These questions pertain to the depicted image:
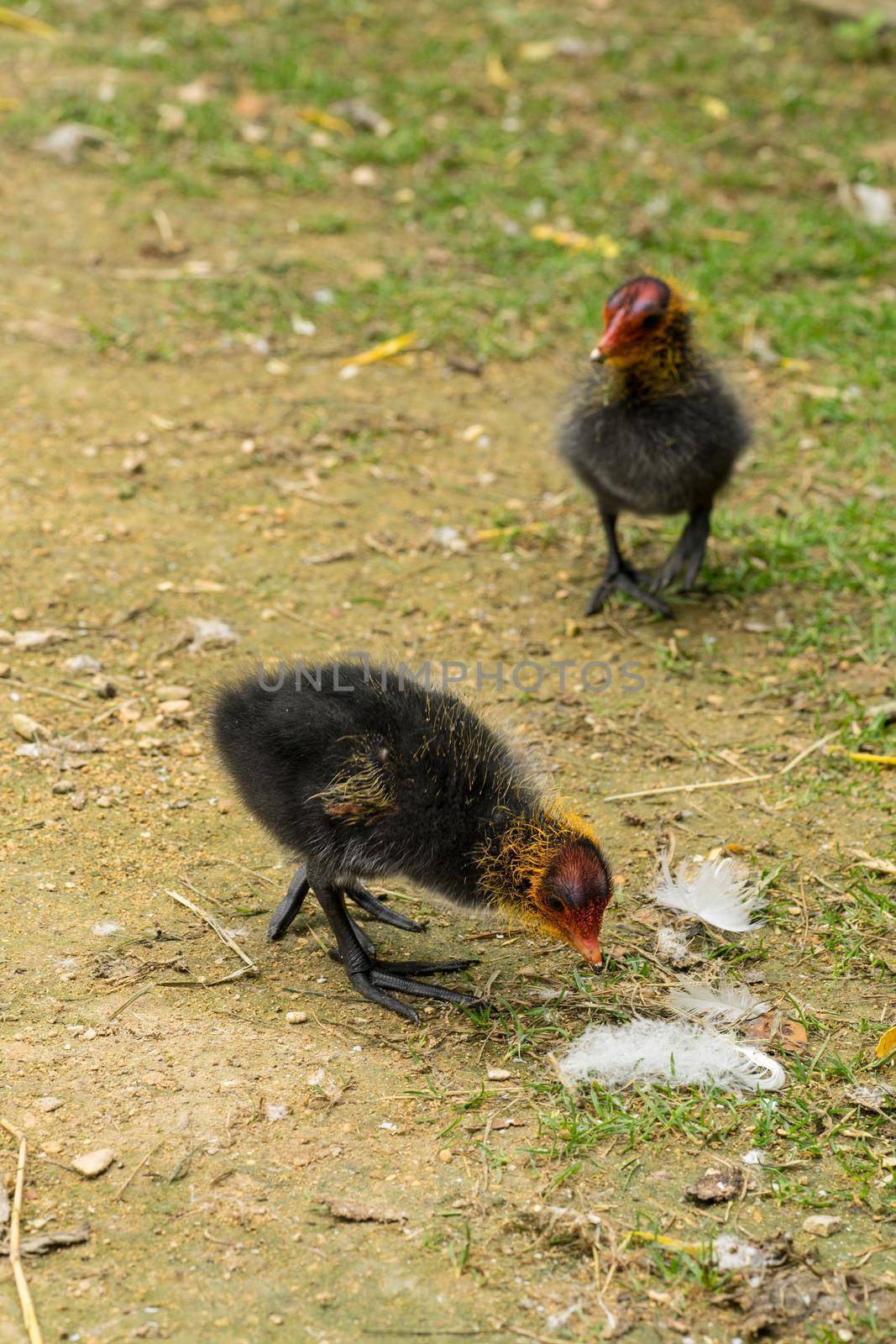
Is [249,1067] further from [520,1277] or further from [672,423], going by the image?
[672,423]

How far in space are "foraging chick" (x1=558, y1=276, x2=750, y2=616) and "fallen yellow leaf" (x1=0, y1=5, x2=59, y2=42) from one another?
560 centimetres

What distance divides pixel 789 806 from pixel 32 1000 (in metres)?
2.27

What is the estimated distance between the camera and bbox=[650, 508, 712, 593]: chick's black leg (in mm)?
5387

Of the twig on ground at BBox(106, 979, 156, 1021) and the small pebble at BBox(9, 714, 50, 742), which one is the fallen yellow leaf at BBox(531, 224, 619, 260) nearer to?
the small pebble at BBox(9, 714, 50, 742)

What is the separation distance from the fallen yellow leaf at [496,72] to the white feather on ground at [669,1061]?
7.21 metres

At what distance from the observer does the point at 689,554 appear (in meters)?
5.42

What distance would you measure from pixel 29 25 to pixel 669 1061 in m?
8.30

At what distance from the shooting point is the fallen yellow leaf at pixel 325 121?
835 centimetres

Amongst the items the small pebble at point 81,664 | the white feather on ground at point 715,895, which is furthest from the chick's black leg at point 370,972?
the small pebble at point 81,664

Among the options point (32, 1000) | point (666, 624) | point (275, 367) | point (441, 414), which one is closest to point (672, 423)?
point (666, 624)

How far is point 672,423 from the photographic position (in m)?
5.14

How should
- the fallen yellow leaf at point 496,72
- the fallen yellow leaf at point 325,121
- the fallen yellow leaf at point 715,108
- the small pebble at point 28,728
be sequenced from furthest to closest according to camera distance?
the fallen yellow leaf at point 496,72, the fallen yellow leaf at point 715,108, the fallen yellow leaf at point 325,121, the small pebble at point 28,728

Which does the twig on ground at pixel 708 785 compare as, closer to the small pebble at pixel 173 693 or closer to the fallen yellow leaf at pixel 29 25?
the small pebble at pixel 173 693

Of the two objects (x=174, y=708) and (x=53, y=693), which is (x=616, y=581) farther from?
(x=53, y=693)
